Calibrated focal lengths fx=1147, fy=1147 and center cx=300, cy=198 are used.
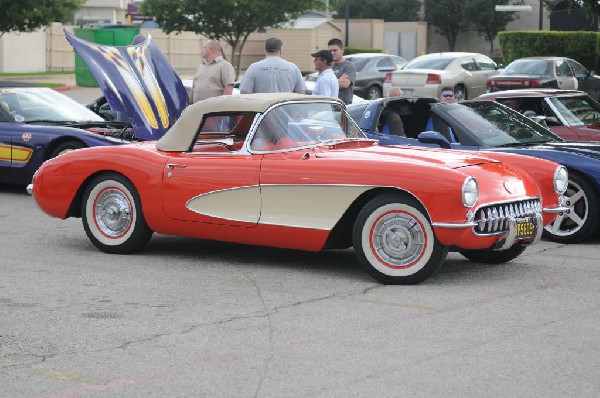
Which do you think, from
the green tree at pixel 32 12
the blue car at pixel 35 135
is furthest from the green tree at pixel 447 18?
the blue car at pixel 35 135

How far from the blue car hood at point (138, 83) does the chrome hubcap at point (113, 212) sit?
94.5 inches

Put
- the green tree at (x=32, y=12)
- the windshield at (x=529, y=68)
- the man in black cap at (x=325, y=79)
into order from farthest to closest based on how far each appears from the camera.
A: 1. the green tree at (x=32, y=12)
2. the windshield at (x=529, y=68)
3. the man in black cap at (x=325, y=79)

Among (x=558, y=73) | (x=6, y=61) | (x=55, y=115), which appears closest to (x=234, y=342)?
(x=55, y=115)

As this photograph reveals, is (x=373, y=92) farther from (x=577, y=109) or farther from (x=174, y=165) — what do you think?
(x=174, y=165)

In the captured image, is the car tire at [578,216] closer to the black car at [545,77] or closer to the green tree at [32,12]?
the black car at [545,77]

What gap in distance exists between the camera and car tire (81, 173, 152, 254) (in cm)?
933

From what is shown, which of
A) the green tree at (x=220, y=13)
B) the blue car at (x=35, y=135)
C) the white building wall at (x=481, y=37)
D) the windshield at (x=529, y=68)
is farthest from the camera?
the white building wall at (x=481, y=37)

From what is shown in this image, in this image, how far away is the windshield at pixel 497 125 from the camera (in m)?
11.2

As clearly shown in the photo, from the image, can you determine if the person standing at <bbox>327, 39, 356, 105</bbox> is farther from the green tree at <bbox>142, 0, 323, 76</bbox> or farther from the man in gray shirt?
the green tree at <bbox>142, 0, 323, 76</bbox>

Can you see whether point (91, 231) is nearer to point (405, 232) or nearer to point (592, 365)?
point (405, 232)

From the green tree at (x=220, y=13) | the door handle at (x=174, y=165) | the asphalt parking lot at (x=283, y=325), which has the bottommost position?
the asphalt parking lot at (x=283, y=325)

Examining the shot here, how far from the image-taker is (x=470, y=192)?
7992mm

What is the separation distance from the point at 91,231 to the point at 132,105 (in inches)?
107

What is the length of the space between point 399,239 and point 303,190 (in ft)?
2.81
